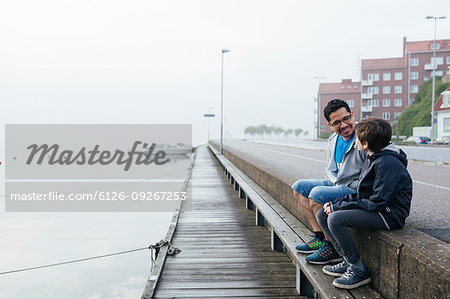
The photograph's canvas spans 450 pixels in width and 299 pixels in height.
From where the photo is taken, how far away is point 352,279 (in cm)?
335

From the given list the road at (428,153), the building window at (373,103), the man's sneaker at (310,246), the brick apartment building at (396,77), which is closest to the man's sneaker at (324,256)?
the man's sneaker at (310,246)

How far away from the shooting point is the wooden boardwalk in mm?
5270

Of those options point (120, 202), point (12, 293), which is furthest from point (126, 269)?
point (120, 202)

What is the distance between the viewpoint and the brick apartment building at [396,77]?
8250 cm

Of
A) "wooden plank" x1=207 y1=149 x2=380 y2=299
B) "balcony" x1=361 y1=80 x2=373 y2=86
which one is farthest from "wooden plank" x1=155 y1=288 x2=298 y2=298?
"balcony" x1=361 y1=80 x2=373 y2=86

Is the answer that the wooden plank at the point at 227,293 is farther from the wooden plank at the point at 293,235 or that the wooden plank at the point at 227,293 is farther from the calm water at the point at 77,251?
the calm water at the point at 77,251

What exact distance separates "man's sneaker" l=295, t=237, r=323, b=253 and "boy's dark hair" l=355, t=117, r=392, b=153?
1.30 m

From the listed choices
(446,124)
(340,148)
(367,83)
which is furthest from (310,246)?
(367,83)

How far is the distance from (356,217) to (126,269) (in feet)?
29.6

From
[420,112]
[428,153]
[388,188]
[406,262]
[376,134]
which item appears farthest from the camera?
[420,112]

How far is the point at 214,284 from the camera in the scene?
549 cm

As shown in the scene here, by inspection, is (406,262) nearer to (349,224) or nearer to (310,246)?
(349,224)

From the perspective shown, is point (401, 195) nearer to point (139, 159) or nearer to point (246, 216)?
point (246, 216)

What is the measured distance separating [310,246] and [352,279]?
959 mm
